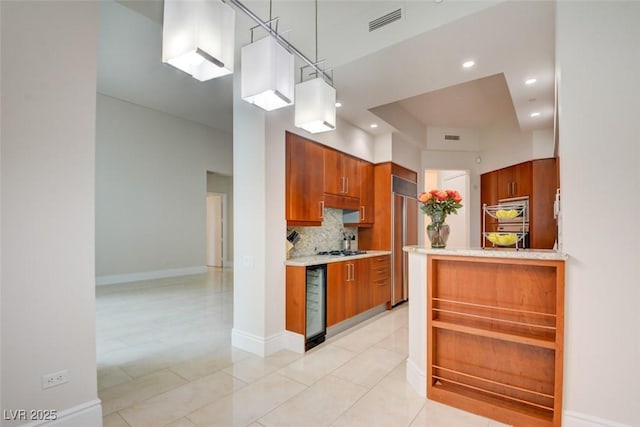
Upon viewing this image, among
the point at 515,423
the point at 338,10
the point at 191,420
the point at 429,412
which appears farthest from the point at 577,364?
the point at 338,10

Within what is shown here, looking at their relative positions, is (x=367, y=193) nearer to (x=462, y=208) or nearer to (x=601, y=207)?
(x=462, y=208)

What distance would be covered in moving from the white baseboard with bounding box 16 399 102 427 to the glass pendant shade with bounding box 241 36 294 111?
2244 millimetres

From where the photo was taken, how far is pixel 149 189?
7.60 meters

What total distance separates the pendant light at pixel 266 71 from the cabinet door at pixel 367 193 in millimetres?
3117

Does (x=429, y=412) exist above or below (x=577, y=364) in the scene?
below

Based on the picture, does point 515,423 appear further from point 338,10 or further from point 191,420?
point 338,10

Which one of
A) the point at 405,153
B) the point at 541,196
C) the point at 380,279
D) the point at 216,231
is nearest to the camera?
the point at 380,279

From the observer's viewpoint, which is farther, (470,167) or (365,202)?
(470,167)

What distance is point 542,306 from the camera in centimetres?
223

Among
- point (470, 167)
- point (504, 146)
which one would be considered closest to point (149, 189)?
point (470, 167)

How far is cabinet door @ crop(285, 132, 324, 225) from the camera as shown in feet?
12.1

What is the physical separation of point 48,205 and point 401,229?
478 cm

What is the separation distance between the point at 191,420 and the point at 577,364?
8.39 ft

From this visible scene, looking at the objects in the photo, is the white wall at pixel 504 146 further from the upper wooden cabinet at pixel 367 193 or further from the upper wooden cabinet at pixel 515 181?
the upper wooden cabinet at pixel 367 193
